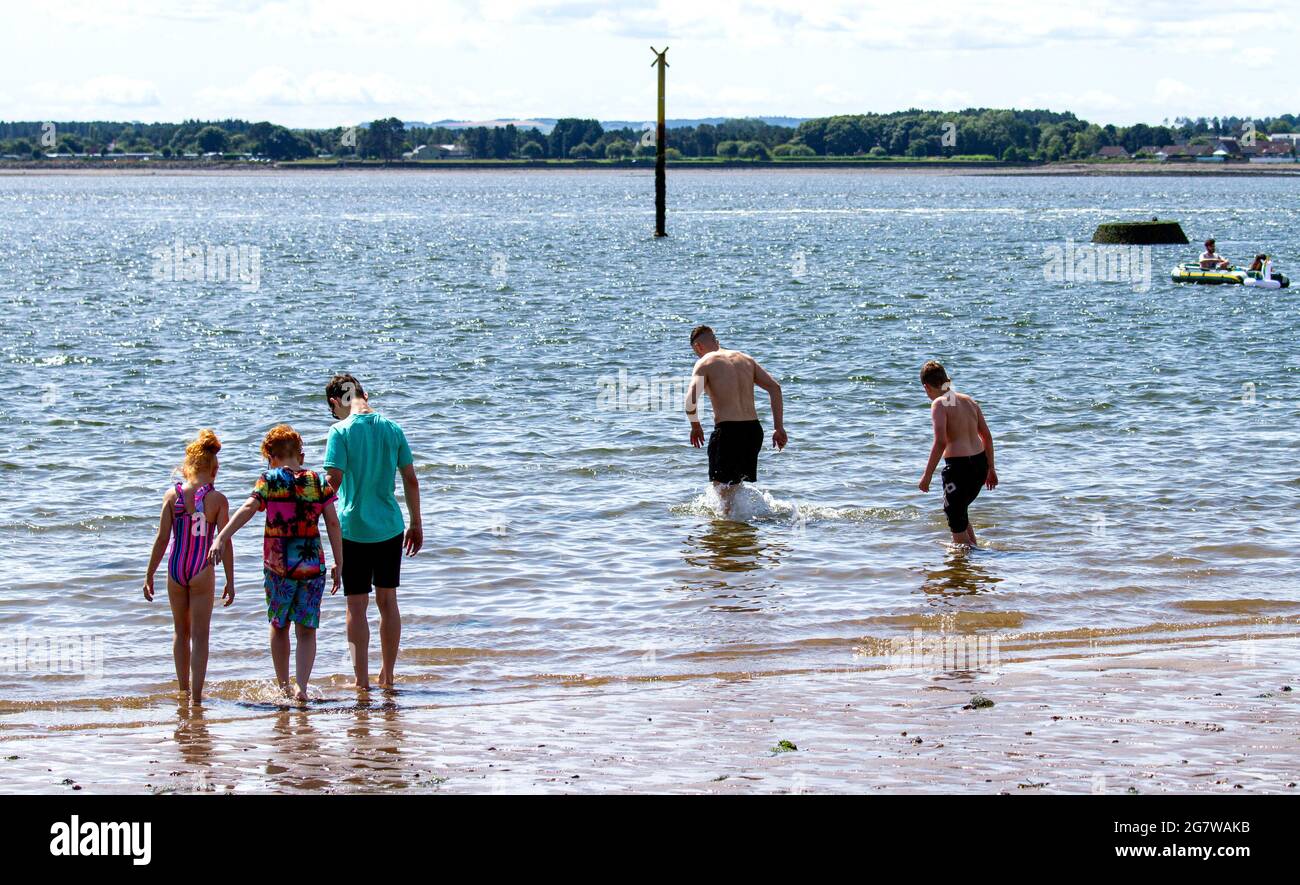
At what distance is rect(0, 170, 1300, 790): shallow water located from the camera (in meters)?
11.0

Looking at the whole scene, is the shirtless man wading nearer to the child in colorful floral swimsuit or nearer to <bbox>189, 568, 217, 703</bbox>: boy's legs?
the child in colorful floral swimsuit

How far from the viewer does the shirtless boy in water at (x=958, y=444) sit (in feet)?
42.2

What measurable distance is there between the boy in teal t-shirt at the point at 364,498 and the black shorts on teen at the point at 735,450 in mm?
5635

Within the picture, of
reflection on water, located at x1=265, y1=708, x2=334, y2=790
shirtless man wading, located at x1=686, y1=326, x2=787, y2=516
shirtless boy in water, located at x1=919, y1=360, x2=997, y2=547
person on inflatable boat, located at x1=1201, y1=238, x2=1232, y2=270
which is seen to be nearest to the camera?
reflection on water, located at x1=265, y1=708, x2=334, y2=790

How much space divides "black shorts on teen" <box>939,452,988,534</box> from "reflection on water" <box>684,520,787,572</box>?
1589 mm

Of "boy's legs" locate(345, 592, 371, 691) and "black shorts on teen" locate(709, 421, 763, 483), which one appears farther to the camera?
"black shorts on teen" locate(709, 421, 763, 483)

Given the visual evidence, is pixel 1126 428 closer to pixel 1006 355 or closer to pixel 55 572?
pixel 1006 355

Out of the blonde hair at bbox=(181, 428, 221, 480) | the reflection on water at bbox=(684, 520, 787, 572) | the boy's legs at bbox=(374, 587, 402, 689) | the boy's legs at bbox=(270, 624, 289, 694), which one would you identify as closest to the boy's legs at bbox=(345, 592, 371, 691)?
the boy's legs at bbox=(374, 587, 402, 689)

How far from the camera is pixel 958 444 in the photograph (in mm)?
12977

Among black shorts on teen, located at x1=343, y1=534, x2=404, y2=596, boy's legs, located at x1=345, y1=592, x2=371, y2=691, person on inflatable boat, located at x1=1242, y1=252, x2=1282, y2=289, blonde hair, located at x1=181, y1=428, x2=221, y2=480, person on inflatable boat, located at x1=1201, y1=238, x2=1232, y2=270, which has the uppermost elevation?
person on inflatable boat, located at x1=1201, y1=238, x2=1232, y2=270

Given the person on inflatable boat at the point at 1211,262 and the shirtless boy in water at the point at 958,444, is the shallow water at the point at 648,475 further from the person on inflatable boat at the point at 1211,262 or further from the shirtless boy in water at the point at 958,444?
the person on inflatable boat at the point at 1211,262

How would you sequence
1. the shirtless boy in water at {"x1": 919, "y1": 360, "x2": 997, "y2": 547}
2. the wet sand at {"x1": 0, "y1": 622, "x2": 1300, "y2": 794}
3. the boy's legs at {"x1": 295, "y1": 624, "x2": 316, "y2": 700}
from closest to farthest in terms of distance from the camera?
the wet sand at {"x1": 0, "y1": 622, "x2": 1300, "y2": 794}
the boy's legs at {"x1": 295, "y1": 624, "x2": 316, "y2": 700}
the shirtless boy in water at {"x1": 919, "y1": 360, "x2": 997, "y2": 547}

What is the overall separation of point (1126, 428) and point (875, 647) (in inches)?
462

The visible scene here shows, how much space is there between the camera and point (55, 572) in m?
13.2
